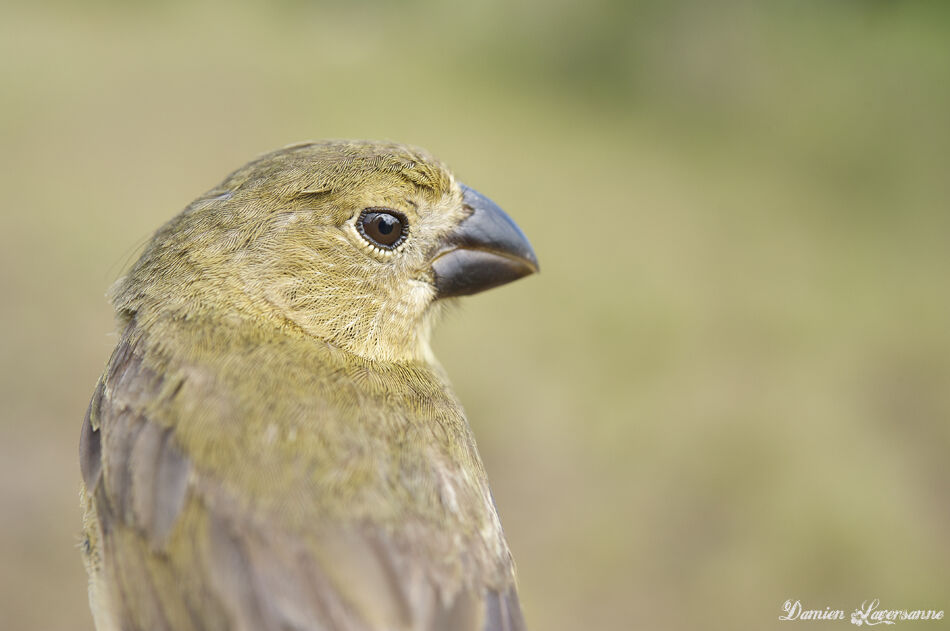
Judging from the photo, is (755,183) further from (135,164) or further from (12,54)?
(12,54)

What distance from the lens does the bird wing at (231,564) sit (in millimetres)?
1627

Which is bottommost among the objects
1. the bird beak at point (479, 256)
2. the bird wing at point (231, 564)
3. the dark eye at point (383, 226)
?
the bird wing at point (231, 564)

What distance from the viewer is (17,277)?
743 cm

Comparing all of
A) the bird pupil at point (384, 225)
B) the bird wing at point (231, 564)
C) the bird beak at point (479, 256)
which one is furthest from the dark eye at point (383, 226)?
the bird wing at point (231, 564)

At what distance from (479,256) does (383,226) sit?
0.33 meters

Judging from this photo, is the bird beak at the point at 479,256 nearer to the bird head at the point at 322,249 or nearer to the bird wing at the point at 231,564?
the bird head at the point at 322,249

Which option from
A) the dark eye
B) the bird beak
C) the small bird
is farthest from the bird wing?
the bird beak

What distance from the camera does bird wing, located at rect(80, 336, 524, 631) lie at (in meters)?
1.63

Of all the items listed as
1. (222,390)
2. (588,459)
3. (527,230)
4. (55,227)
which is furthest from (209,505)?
(527,230)

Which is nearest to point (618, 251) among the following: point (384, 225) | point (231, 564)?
point (384, 225)

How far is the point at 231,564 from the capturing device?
164 centimetres

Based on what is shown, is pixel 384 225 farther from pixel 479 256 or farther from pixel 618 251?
pixel 618 251

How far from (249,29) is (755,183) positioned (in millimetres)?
9510

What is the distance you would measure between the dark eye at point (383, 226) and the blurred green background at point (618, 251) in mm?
547
